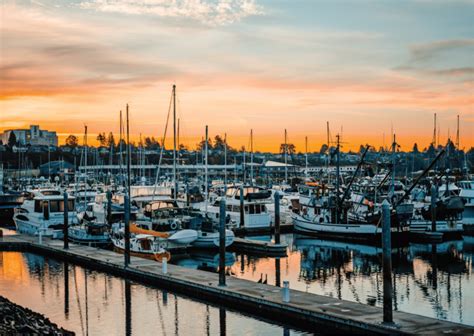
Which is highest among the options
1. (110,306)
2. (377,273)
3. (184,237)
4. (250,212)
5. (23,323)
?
(250,212)

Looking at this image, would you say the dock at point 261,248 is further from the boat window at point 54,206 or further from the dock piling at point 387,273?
the dock piling at point 387,273

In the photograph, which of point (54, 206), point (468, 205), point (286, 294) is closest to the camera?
point (286, 294)

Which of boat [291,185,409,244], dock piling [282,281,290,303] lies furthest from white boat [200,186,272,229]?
dock piling [282,281,290,303]

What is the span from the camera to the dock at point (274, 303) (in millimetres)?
21688

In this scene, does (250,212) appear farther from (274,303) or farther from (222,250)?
(274,303)

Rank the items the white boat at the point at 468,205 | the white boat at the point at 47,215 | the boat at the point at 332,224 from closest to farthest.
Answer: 1. the boat at the point at 332,224
2. the white boat at the point at 47,215
3. the white boat at the point at 468,205

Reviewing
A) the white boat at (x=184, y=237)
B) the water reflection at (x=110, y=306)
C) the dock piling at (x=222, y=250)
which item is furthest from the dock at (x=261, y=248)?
the dock piling at (x=222, y=250)

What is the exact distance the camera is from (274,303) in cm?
2555

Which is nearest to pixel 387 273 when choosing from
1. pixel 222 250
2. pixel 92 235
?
pixel 222 250

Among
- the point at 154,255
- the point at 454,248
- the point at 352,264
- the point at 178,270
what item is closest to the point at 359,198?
the point at 454,248

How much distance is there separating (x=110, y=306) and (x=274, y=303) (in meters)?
8.55

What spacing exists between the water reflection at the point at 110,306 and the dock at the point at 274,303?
48 cm

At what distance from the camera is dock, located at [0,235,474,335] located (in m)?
21.7

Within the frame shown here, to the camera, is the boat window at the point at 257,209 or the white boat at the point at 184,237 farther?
the boat window at the point at 257,209
